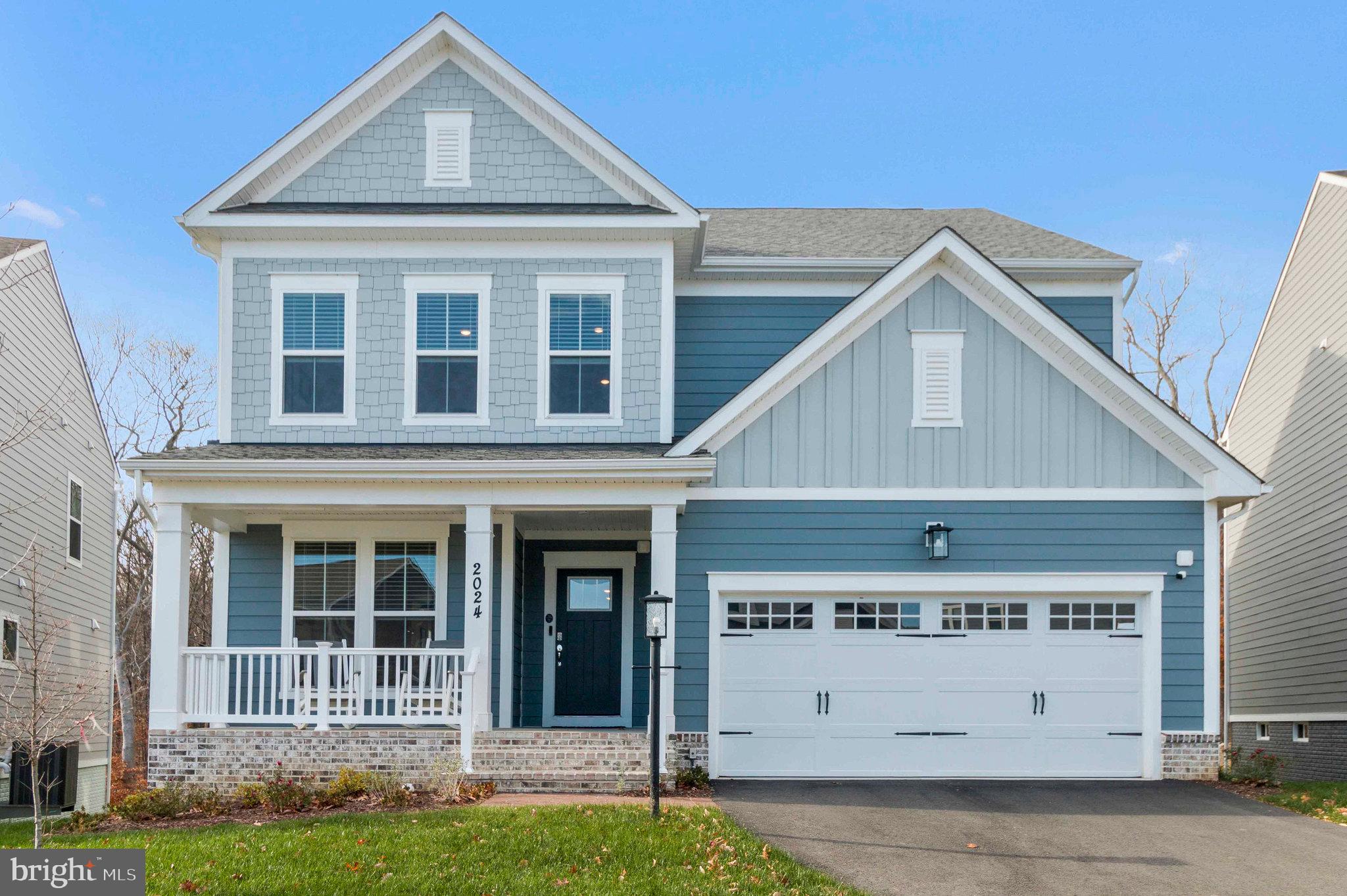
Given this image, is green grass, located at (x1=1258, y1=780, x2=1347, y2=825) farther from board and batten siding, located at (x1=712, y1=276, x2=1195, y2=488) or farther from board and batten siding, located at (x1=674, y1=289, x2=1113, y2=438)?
board and batten siding, located at (x1=674, y1=289, x2=1113, y2=438)

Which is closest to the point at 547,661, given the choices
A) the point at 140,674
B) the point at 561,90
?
the point at 561,90

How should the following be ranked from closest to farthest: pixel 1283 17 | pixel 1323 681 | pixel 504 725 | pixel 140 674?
pixel 504 725 → pixel 1323 681 → pixel 1283 17 → pixel 140 674

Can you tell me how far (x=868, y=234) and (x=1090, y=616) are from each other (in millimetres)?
5775

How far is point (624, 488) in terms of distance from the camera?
12641 millimetres

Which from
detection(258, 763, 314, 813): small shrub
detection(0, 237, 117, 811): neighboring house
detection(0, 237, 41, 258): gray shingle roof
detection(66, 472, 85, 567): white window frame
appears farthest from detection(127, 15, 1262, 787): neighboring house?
detection(66, 472, 85, 567): white window frame

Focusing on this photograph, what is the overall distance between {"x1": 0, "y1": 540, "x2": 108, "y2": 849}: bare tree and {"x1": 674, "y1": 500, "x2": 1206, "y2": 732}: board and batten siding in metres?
5.83

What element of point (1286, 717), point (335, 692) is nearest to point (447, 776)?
point (335, 692)

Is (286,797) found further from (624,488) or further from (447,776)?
(624,488)

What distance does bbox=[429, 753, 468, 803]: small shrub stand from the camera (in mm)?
11242

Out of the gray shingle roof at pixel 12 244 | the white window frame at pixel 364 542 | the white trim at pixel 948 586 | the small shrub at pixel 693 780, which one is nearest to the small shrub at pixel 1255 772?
the white trim at pixel 948 586

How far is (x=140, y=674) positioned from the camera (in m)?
31.3

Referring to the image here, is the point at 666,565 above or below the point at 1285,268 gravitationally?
below

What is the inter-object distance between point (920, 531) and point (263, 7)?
11.8 m

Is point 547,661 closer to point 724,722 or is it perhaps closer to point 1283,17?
point 724,722
